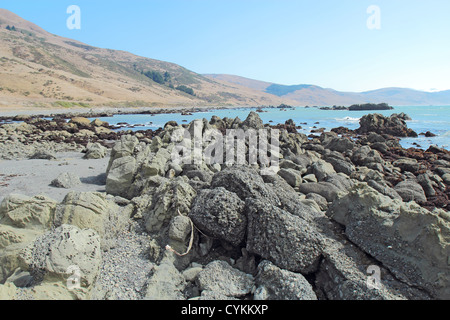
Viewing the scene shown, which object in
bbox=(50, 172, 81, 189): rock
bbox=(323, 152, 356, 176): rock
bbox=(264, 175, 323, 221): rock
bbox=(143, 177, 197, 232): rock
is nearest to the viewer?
bbox=(264, 175, 323, 221): rock

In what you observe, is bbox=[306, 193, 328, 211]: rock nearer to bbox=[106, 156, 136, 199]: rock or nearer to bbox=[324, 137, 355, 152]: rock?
bbox=[106, 156, 136, 199]: rock

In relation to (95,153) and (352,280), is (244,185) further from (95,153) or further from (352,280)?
(95,153)

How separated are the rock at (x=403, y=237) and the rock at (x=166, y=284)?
2231 millimetres

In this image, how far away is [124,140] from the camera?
8805 mm

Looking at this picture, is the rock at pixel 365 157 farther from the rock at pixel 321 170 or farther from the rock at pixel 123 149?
the rock at pixel 123 149

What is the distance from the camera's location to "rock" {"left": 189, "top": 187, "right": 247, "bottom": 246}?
3857 mm

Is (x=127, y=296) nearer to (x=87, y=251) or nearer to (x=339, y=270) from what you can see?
(x=87, y=251)

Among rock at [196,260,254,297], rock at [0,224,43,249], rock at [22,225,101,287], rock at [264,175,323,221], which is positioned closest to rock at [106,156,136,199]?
rock at [0,224,43,249]

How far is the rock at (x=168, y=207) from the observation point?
442 centimetres

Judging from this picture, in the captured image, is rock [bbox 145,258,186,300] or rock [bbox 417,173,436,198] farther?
rock [bbox 417,173,436,198]

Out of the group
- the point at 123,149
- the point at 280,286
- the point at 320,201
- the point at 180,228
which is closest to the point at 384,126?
the point at 320,201

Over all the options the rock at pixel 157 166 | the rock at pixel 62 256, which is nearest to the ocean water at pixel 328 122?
the rock at pixel 157 166

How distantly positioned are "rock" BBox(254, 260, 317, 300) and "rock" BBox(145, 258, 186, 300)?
2.92 ft

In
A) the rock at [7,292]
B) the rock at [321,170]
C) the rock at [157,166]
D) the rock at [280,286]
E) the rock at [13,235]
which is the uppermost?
the rock at [157,166]
